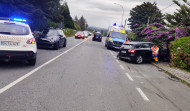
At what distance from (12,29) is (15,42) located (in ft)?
1.89

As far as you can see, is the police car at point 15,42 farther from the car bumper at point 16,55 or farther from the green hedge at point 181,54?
the green hedge at point 181,54

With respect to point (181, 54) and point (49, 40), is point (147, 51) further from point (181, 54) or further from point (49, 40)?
point (49, 40)

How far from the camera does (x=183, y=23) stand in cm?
1517

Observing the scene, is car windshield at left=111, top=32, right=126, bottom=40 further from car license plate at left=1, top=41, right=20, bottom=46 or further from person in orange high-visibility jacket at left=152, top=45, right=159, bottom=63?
car license plate at left=1, top=41, right=20, bottom=46

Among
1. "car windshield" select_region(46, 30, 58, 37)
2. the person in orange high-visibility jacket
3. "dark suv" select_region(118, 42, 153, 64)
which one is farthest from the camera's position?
"car windshield" select_region(46, 30, 58, 37)

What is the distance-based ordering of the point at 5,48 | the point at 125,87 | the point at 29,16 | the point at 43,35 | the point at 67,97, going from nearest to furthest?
the point at 67,97 < the point at 125,87 < the point at 5,48 < the point at 43,35 < the point at 29,16

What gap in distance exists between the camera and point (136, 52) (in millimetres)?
12367

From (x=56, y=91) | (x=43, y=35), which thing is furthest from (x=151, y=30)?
(x=56, y=91)

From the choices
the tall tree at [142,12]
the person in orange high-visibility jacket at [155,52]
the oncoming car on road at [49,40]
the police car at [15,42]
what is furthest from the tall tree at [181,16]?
the tall tree at [142,12]

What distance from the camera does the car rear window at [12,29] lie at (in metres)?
6.93

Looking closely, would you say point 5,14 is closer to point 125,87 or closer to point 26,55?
point 26,55

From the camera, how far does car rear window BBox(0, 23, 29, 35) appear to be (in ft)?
22.7

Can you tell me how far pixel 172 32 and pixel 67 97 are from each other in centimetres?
1255

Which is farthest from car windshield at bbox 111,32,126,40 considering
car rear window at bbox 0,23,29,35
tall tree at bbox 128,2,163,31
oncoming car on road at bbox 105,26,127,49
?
tall tree at bbox 128,2,163,31
